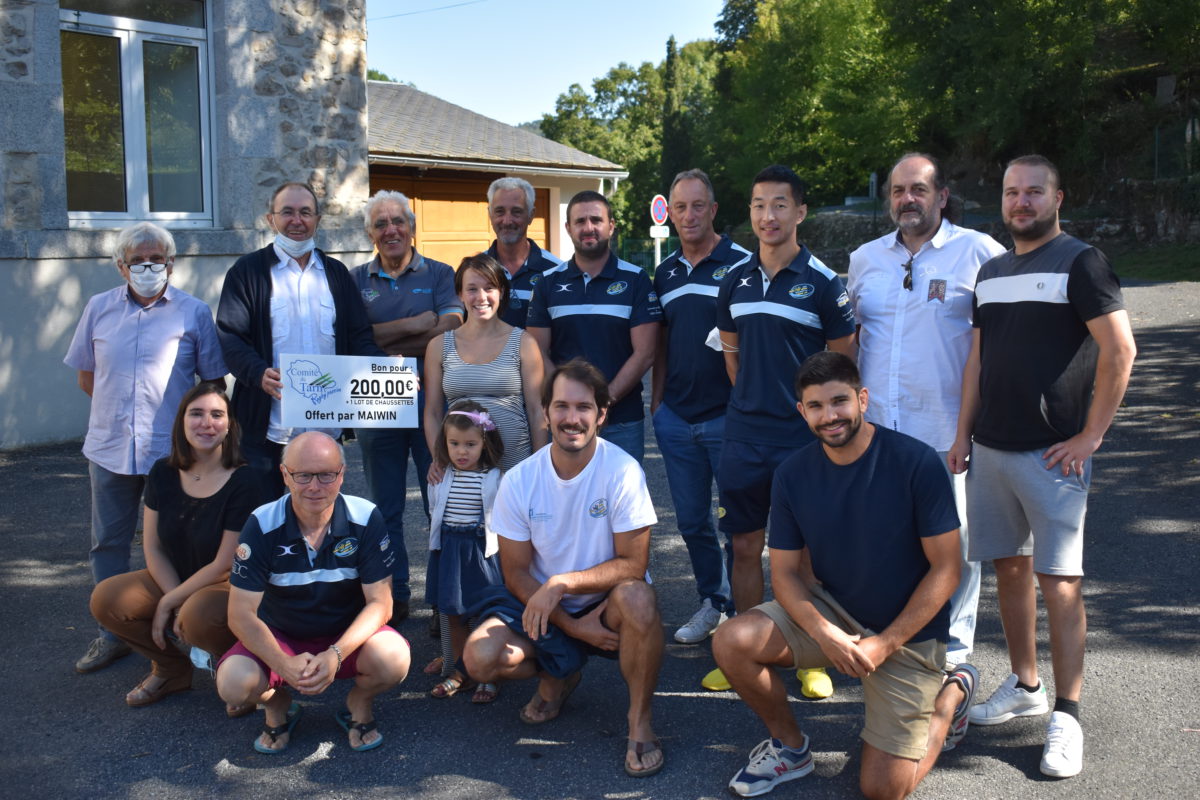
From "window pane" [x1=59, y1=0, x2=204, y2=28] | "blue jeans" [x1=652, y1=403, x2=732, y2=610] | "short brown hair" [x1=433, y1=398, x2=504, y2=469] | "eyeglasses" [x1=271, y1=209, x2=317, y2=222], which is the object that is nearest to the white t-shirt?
"short brown hair" [x1=433, y1=398, x2=504, y2=469]

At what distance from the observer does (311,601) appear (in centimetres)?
396

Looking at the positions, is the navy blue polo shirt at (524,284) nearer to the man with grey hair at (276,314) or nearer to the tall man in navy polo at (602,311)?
the tall man in navy polo at (602,311)

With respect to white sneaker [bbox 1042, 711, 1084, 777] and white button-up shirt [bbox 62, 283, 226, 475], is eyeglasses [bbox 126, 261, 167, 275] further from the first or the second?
white sneaker [bbox 1042, 711, 1084, 777]

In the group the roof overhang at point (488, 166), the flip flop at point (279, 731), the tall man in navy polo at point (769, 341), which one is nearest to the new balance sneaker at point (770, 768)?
the tall man in navy polo at point (769, 341)

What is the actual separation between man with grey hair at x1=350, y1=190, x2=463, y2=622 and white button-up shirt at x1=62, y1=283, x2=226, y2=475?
3.00ft

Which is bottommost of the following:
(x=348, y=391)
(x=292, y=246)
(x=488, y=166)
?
(x=348, y=391)

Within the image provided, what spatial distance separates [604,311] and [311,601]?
1930mm

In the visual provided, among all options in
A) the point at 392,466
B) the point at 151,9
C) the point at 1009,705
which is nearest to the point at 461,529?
the point at 392,466

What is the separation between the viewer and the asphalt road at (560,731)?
356 centimetres

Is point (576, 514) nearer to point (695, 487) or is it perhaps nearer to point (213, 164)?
point (695, 487)

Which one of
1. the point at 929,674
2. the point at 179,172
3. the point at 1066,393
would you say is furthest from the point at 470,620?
the point at 179,172

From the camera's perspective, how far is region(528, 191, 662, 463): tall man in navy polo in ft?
16.2

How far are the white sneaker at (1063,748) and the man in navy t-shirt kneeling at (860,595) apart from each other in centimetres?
32

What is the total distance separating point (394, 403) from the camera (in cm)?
490
